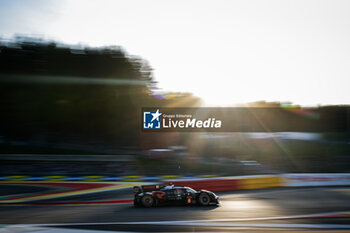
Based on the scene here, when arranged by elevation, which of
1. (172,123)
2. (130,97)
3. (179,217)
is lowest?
(179,217)

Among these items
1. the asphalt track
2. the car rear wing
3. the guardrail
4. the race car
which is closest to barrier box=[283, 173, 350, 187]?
the guardrail

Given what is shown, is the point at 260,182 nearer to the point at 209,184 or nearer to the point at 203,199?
the point at 209,184

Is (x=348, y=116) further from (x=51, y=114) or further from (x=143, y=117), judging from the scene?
(x=51, y=114)

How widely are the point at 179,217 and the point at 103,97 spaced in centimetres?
2371

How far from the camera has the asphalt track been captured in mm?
7375

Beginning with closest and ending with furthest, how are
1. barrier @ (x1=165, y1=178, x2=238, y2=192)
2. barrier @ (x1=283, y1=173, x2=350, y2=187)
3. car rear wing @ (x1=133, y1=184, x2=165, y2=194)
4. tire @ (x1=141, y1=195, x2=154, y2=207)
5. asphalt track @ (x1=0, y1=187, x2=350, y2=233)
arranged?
asphalt track @ (x1=0, y1=187, x2=350, y2=233)
tire @ (x1=141, y1=195, x2=154, y2=207)
car rear wing @ (x1=133, y1=184, x2=165, y2=194)
barrier @ (x1=165, y1=178, x2=238, y2=192)
barrier @ (x1=283, y1=173, x2=350, y2=187)

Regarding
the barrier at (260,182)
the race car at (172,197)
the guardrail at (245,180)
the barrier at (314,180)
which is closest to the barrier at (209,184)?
the guardrail at (245,180)

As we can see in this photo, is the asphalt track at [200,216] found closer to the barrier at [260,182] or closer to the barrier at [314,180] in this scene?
the barrier at [260,182]

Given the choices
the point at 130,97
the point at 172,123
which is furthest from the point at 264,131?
the point at 130,97

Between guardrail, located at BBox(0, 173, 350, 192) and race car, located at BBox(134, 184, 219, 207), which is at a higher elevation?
race car, located at BBox(134, 184, 219, 207)

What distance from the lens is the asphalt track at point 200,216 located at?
7375mm

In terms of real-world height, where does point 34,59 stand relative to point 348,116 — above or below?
above

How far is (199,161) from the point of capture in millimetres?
21656

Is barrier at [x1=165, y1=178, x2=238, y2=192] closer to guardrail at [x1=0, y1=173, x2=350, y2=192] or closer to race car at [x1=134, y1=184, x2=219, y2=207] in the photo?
guardrail at [x1=0, y1=173, x2=350, y2=192]
